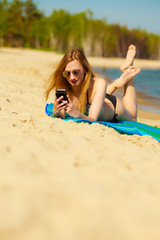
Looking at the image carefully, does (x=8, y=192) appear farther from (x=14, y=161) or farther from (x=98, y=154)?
(x=98, y=154)

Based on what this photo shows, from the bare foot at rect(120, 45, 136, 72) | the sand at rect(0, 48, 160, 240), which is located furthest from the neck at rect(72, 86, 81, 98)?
the sand at rect(0, 48, 160, 240)

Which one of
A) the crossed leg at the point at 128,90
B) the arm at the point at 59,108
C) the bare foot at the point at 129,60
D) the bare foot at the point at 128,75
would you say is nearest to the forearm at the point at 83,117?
the arm at the point at 59,108

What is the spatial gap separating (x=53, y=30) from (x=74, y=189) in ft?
178

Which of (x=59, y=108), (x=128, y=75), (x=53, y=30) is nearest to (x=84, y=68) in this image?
(x=59, y=108)

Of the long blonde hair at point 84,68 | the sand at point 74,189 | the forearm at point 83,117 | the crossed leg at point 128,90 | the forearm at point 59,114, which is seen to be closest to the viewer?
the sand at point 74,189

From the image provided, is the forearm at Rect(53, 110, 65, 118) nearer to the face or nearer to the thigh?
the face

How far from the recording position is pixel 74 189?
5.19 ft

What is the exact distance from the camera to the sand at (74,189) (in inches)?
51.5

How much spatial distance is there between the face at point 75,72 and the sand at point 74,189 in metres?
1.14

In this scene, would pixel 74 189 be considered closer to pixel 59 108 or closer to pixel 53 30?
pixel 59 108

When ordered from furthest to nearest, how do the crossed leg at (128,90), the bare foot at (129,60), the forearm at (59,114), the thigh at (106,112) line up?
the bare foot at (129,60) → the crossed leg at (128,90) → the thigh at (106,112) → the forearm at (59,114)

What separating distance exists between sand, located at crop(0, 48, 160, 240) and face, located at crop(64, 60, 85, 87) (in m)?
1.14

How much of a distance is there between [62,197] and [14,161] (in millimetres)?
458

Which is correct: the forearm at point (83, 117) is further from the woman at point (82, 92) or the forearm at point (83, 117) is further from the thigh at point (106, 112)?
the thigh at point (106, 112)
